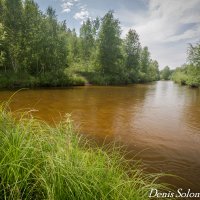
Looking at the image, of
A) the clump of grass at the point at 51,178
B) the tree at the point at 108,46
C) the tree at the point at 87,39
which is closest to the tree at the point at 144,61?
the tree at the point at 87,39

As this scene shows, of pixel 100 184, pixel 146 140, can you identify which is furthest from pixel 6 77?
pixel 100 184

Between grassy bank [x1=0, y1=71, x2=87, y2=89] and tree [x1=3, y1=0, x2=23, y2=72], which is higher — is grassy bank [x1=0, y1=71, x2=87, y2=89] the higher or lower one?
the lower one

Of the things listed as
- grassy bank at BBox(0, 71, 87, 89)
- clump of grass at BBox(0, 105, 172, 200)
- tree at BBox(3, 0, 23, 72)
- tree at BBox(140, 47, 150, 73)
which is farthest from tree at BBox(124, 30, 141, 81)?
clump of grass at BBox(0, 105, 172, 200)

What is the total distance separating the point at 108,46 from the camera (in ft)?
126

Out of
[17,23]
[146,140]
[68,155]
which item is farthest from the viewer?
[17,23]

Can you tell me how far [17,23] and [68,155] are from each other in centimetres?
2640

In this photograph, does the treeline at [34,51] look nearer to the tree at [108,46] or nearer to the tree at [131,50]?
the tree at [108,46]

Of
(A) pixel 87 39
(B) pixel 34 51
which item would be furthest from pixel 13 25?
(A) pixel 87 39

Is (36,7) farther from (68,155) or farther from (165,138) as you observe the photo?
(68,155)

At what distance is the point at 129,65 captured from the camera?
47.1 metres

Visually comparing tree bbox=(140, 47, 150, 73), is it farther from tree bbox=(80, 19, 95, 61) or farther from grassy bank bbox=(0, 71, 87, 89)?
grassy bank bbox=(0, 71, 87, 89)

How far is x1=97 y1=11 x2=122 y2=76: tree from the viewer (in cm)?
3828

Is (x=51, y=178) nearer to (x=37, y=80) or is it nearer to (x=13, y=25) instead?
(x=37, y=80)

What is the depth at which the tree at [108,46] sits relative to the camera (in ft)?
126
